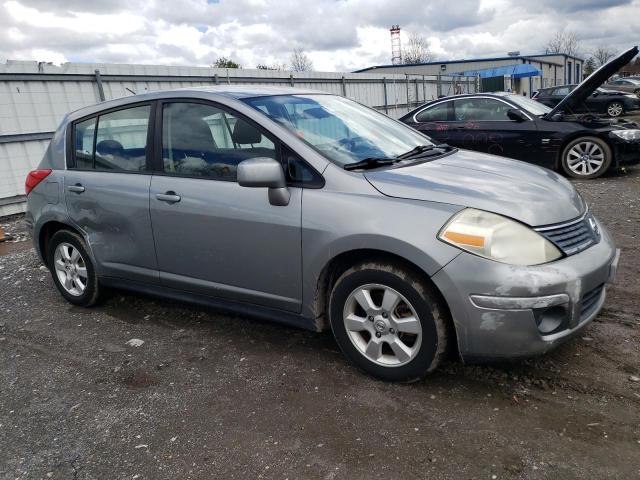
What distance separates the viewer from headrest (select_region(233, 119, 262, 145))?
322 cm

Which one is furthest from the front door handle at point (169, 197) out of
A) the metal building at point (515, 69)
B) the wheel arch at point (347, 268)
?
the metal building at point (515, 69)

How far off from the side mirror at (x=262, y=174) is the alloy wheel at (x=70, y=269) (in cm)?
214

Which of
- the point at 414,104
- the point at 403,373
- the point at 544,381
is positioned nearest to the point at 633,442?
the point at 544,381

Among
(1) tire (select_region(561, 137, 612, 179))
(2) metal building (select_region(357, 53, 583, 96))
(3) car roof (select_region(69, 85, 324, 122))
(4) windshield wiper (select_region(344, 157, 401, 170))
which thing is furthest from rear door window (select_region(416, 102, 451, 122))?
(2) metal building (select_region(357, 53, 583, 96))

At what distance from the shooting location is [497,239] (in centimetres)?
256

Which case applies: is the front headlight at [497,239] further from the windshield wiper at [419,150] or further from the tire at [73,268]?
the tire at [73,268]

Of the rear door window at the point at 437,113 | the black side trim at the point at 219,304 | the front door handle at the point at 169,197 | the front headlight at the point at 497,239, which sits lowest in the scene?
the black side trim at the point at 219,304

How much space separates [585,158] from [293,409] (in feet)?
25.2

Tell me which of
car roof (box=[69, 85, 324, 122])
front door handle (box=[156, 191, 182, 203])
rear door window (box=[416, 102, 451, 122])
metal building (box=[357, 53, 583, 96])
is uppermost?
metal building (box=[357, 53, 583, 96])

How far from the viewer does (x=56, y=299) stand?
488 centimetres

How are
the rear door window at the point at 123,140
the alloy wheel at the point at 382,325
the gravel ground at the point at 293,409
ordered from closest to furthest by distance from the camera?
1. the gravel ground at the point at 293,409
2. the alloy wheel at the point at 382,325
3. the rear door window at the point at 123,140

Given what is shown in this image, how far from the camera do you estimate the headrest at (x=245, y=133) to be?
10.6 feet

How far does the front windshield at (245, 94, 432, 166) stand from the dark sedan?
5.36 metres

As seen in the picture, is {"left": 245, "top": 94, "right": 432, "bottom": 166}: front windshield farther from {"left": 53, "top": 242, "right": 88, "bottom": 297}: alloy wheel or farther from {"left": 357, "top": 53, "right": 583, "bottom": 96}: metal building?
{"left": 357, "top": 53, "right": 583, "bottom": 96}: metal building
